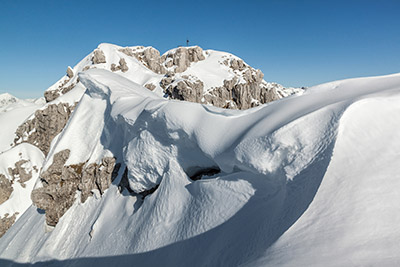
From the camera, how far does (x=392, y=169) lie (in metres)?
3.27

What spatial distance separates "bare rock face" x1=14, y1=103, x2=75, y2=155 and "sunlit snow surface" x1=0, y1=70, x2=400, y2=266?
27251 millimetres

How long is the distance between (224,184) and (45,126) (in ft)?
133

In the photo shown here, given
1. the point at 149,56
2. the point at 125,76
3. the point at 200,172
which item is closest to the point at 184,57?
the point at 149,56

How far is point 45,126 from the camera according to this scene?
3575cm

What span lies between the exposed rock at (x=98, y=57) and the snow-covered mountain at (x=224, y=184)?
132 feet

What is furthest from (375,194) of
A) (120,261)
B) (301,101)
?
(120,261)

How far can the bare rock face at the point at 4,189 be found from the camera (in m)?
30.8

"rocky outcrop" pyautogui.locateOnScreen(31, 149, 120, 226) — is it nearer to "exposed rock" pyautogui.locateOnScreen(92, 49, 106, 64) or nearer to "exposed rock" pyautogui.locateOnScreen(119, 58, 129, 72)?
"exposed rock" pyautogui.locateOnScreen(119, 58, 129, 72)

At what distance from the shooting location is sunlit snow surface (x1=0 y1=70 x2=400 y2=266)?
291 centimetres

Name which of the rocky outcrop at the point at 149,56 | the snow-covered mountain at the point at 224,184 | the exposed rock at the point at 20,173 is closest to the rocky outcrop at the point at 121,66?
the rocky outcrop at the point at 149,56

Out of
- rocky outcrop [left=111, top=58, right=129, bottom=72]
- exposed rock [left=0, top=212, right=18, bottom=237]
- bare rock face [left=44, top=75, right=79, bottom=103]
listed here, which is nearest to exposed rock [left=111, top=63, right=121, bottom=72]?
rocky outcrop [left=111, top=58, right=129, bottom=72]

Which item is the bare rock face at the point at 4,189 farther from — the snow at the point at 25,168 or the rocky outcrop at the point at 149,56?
the rocky outcrop at the point at 149,56

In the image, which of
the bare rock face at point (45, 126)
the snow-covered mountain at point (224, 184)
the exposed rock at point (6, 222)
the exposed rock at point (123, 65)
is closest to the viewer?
the snow-covered mountain at point (224, 184)

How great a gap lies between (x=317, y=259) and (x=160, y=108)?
293 inches
